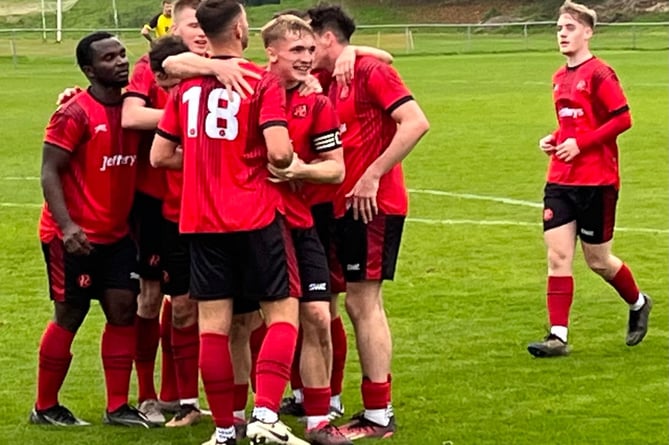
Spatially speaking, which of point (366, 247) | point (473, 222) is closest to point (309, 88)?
point (366, 247)

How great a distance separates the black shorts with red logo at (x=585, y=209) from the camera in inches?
372

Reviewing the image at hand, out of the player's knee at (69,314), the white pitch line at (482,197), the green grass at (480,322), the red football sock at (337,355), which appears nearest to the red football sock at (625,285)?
the green grass at (480,322)

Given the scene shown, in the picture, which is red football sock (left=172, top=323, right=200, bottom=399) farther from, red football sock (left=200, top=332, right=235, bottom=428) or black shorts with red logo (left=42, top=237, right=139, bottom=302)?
red football sock (left=200, top=332, right=235, bottom=428)

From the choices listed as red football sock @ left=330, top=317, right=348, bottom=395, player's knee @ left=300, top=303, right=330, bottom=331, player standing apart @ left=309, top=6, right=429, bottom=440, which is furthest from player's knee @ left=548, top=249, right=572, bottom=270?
player's knee @ left=300, top=303, right=330, bottom=331

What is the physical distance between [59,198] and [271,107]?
1355mm

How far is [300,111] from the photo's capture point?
273 inches

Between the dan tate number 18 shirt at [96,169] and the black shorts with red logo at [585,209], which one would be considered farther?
the black shorts with red logo at [585,209]

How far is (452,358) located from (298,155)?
266cm

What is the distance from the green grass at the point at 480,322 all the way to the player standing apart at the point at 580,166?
16.7 inches

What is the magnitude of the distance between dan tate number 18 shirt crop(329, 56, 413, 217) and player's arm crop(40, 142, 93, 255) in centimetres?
130

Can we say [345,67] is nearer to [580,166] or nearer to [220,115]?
[220,115]

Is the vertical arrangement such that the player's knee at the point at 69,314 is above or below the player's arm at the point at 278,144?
below

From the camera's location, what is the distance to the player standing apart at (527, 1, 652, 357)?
367 inches

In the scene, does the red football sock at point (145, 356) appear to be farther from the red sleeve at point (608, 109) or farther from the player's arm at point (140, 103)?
the red sleeve at point (608, 109)
